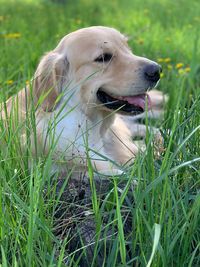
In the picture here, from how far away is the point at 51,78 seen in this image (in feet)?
10.5

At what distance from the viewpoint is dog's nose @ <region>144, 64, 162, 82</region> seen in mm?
3023

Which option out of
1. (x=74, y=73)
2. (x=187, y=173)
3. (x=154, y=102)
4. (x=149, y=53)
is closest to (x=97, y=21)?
(x=149, y=53)

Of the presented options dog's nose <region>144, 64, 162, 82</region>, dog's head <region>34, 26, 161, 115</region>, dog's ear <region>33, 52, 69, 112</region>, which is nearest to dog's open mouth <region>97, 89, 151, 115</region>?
dog's head <region>34, 26, 161, 115</region>

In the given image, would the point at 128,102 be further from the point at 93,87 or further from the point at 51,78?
the point at 51,78

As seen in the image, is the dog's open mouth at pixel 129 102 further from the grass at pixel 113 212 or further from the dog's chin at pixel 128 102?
the grass at pixel 113 212

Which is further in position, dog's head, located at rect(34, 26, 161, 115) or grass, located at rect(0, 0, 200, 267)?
dog's head, located at rect(34, 26, 161, 115)

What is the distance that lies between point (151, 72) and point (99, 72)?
26 cm

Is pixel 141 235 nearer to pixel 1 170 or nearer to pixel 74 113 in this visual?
pixel 1 170

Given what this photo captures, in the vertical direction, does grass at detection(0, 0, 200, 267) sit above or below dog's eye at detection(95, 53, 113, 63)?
below

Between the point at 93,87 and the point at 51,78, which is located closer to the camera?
the point at 93,87

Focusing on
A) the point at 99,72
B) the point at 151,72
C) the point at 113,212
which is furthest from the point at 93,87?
the point at 113,212

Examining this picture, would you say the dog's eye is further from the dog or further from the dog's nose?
the dog's nose

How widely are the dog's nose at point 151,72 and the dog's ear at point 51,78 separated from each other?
44cm

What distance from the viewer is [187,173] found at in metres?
2.36
